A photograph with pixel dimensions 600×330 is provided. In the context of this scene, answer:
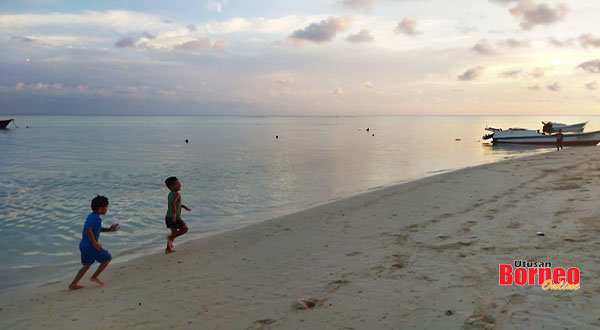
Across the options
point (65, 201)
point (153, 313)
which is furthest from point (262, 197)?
point (153, 313)

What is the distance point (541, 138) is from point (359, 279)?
51.0m

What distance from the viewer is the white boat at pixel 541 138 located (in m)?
44.0

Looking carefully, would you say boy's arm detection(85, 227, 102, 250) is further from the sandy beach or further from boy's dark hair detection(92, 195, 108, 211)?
the sandy beach

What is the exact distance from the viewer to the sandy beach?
4875 millimetres

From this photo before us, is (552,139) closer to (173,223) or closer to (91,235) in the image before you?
(173,223)

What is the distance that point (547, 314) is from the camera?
4570mm

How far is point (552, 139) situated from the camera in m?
46.4

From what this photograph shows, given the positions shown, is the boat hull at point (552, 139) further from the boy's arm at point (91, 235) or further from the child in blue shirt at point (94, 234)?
the boy's arm at point (91, 235)

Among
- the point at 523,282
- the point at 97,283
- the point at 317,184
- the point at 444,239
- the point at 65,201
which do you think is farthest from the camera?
the point at 317,184

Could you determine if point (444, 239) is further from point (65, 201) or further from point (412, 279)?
point (65, 201)

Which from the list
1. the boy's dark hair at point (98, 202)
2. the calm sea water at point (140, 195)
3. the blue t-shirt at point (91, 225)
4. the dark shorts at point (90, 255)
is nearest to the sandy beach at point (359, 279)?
the dark shorts at point (90, 255)

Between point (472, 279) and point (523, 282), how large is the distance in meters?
0.68

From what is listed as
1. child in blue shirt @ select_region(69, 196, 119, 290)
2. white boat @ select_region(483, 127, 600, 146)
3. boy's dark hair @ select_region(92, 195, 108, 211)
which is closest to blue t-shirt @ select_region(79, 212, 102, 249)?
child in blue shirt @ select_region(69, 196, 119, 290)

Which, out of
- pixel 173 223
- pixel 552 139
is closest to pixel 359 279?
pixel 173 223
